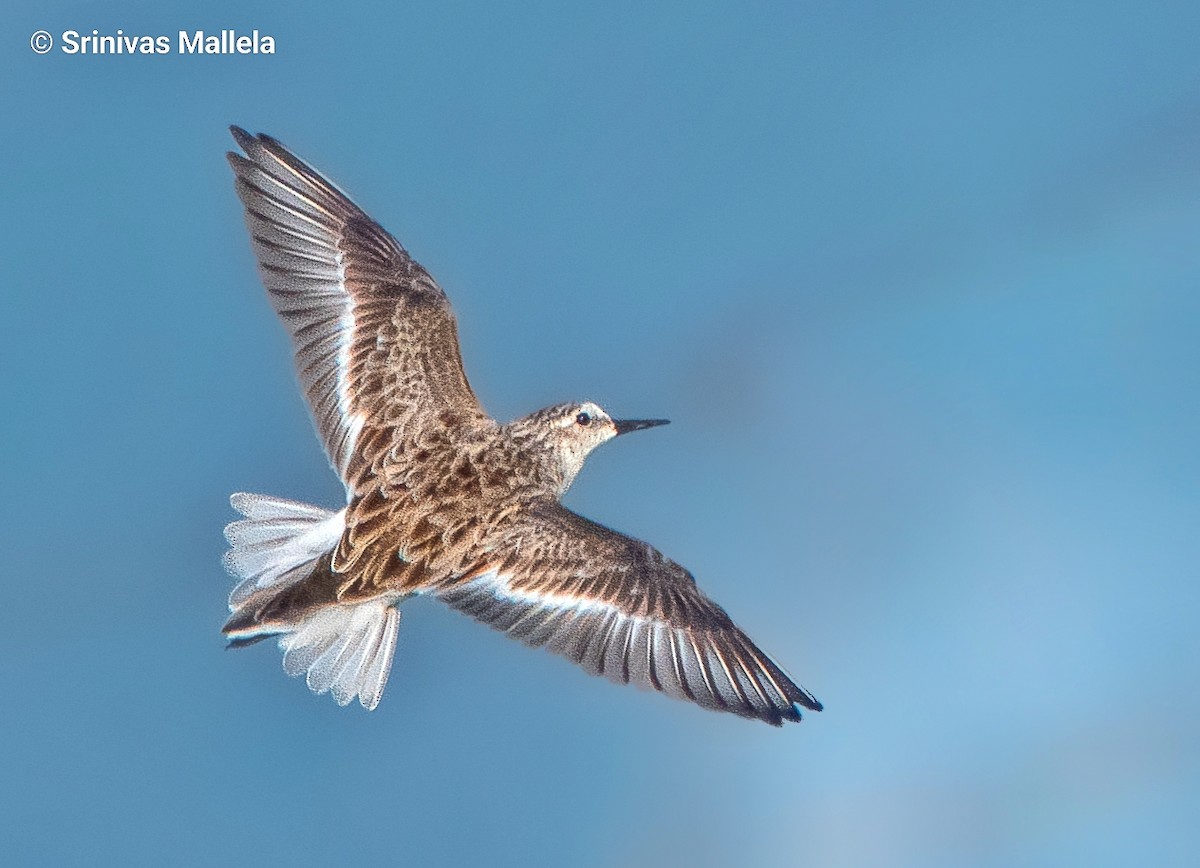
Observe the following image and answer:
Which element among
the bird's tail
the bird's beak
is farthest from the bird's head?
the bird's tail

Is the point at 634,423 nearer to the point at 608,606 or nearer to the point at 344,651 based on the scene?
the point at 608,606

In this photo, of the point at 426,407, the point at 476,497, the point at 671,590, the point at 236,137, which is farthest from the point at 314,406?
the point at 671,590

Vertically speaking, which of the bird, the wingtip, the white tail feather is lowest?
the white tail feather

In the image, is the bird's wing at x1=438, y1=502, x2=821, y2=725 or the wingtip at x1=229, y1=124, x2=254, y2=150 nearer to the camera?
the bird's wing at x1=438, y1=502, x2=821, y2=725

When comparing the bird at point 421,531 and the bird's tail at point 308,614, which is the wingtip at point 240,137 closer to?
the bird at point 421,531

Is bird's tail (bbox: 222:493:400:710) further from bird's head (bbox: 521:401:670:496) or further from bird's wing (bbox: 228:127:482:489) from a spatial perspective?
bird's head (bbox: 521:401:670:496)

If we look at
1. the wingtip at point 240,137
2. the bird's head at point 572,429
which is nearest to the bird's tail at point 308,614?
the bird's head at point 572,429

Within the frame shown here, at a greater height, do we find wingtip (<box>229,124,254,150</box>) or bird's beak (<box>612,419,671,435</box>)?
wingtip (<box>229,124,254,150</box>)

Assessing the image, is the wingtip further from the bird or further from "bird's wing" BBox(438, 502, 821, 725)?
"bird's wing" BBox(438, 502, 821, 725)
